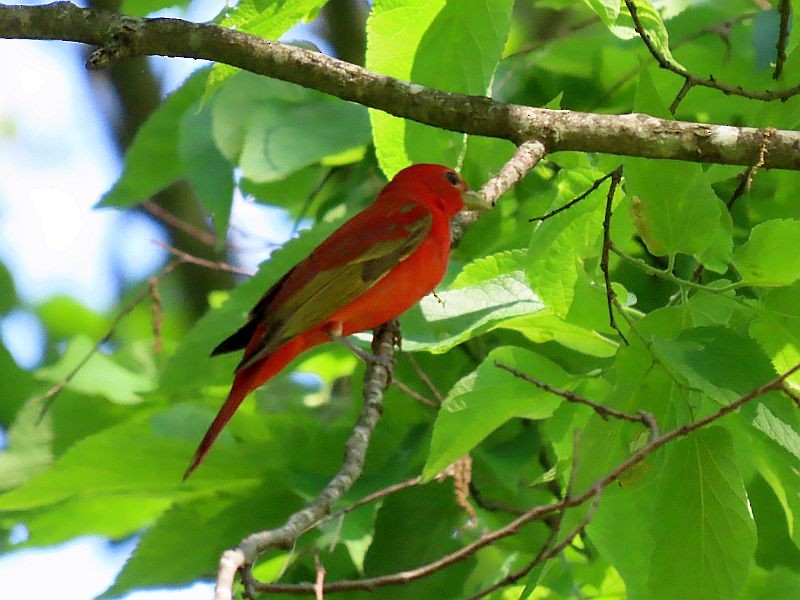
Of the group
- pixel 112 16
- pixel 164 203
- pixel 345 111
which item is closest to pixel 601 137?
pixel 112 16

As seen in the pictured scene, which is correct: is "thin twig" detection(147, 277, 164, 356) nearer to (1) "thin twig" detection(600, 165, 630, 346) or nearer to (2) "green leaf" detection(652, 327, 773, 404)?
(1) "thin twig" detection(600, 165, 630, 346)

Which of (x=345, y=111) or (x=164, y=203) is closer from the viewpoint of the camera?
(x=345, y=111)

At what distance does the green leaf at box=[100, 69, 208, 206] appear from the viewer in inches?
174

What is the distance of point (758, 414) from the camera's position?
2.31 meters

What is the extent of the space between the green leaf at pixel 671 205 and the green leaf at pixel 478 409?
47 centimetres

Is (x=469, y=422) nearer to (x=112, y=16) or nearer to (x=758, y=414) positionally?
(x=758, y=414)

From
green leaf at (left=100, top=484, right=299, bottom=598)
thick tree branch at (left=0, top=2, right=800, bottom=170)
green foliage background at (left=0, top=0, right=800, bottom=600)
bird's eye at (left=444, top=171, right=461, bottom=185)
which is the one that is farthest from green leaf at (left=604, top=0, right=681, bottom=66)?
green leaf at (left=100, top=484, right=299, bottom=598)

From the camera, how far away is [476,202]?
3.27 meters

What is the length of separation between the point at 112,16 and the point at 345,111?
1439mm

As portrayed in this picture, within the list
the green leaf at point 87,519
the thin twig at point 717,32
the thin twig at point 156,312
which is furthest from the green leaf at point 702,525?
the thin twig at point 156,312

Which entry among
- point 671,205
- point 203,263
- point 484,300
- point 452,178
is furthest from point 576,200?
point 203,263

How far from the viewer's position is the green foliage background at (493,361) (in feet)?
7.88

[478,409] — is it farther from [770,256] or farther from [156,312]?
[156,312]

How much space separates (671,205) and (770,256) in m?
0.24
